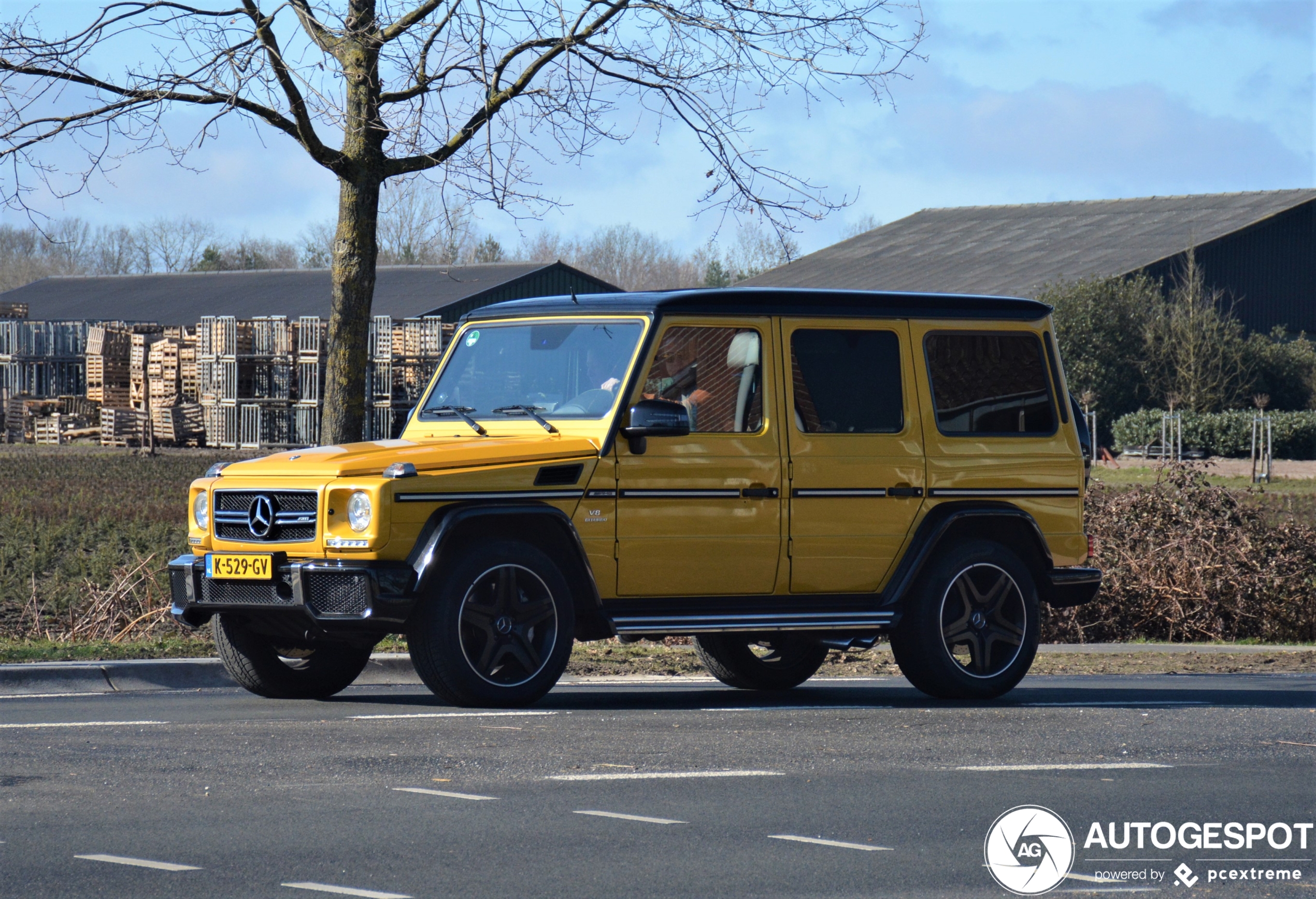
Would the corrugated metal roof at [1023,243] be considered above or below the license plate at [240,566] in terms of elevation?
above

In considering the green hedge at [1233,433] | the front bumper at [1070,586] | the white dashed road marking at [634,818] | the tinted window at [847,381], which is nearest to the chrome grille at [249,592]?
the white dashed road marking at [634,818]

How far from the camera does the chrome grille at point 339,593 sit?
8.11 m

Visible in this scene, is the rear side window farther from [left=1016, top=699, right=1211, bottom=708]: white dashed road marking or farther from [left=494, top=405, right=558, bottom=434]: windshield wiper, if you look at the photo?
[left=494, top=405, right=558, bottom=434]: windshield wiper

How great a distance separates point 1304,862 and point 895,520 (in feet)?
13.1

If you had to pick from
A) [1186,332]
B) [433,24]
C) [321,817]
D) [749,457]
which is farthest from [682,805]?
[1186,332]

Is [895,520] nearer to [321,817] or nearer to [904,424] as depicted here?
[904,424]

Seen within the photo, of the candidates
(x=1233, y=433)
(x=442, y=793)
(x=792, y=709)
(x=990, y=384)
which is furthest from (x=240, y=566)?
(x=1233, y=433)

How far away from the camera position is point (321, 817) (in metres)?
6.12

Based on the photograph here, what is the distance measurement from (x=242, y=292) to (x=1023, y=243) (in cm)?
2898

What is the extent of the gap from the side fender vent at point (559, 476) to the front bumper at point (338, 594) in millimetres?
845

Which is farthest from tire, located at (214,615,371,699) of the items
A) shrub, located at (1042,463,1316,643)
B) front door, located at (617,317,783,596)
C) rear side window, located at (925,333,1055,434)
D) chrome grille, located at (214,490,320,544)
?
shrub, located at (1042,463,1316,643)

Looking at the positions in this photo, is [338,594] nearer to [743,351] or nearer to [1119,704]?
[743,351]

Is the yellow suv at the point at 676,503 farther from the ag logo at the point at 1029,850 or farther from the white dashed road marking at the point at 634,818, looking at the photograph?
the ag logo at the point at 1029,850

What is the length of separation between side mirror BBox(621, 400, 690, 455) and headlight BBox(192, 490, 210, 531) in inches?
87.4
